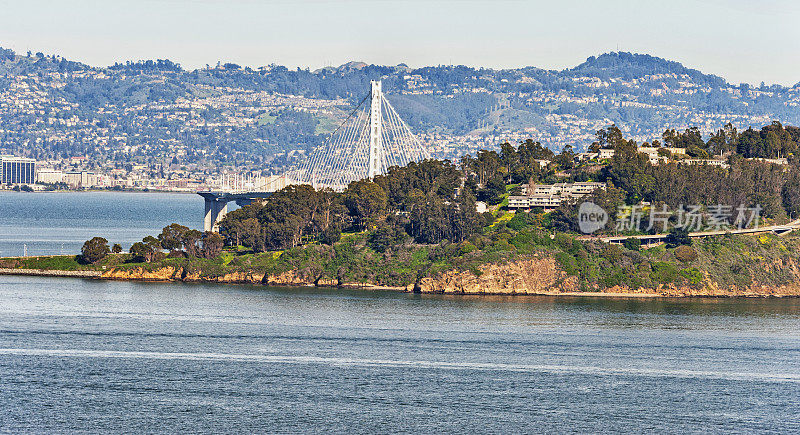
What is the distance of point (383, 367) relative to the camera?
37062 mm

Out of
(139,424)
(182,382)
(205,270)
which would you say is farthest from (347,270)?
(139,424)

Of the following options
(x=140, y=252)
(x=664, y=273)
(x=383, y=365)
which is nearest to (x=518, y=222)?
(x=664, y=273)

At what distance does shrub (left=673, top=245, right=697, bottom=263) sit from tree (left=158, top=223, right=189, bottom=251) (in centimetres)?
3352

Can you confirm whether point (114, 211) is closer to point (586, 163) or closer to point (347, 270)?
point (586, 163)

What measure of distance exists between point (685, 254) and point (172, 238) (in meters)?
34.6

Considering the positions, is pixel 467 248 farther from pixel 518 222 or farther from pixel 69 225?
pixel 69 225

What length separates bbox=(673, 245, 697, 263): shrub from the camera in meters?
67.6

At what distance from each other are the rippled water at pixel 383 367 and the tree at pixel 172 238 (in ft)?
49.4

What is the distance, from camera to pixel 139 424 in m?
29.5

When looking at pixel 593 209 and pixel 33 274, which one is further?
pixel 593 209

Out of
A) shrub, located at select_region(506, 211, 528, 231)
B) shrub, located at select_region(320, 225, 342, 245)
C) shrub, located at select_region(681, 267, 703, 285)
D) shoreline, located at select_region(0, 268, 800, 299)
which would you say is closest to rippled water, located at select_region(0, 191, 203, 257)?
shoreline, located at select_region(0, 268, 800, 299)

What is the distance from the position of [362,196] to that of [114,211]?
7696 cm

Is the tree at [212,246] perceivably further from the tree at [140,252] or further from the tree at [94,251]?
the tree at [94,251]

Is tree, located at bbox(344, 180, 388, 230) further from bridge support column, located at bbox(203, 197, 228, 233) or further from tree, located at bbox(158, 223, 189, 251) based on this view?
bridge support column, located at bbox(203, 197, 228, 233)
